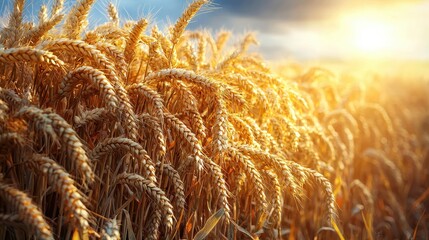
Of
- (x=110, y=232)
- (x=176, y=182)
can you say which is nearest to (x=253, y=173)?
(x=176, y=182)

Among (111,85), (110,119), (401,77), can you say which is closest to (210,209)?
(110,119)

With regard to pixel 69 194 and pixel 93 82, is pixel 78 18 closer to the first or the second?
pixel 93 82

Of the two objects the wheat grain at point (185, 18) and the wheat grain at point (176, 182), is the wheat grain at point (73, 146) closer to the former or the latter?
the wheat grain at point (176, 182)

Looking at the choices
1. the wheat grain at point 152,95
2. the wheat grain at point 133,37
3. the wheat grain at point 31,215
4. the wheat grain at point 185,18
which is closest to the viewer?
the wheat grain at point 31,215

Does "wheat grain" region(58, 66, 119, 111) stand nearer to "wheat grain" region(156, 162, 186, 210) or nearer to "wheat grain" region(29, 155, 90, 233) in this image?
"wheat grain" region(29, 155, 90, 233)

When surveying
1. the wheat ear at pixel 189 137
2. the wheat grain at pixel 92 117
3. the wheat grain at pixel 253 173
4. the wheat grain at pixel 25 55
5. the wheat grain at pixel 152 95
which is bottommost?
the wheat grain at pixel 253 173

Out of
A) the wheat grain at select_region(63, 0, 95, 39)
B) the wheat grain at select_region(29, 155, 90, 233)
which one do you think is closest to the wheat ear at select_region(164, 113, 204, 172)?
the wheat grain at select_region(29, 155, 90, 233)

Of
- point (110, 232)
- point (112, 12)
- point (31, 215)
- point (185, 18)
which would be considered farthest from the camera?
point (112, 12)

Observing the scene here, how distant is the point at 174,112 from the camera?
2.86m

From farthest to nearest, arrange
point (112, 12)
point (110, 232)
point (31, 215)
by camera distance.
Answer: point (112, 12), point (110, 232), point (31, 215)

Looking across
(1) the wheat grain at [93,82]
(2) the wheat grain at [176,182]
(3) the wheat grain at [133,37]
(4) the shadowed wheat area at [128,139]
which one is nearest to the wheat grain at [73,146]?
(4) the shadowed wheat area at [128,139]

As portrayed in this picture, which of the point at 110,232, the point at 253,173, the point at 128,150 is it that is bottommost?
the point at 110,232

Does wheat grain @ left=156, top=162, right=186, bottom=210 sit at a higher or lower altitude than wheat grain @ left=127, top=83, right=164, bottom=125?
lower

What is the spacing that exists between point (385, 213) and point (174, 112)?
3.90 meters
